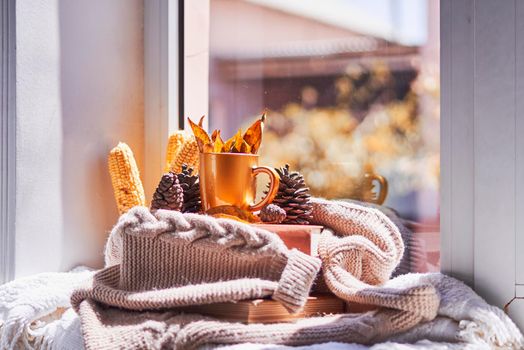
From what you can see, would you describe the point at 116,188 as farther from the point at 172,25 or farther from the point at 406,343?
the point at 406,343

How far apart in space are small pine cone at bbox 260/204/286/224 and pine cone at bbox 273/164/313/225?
0.01 metres

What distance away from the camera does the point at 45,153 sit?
97 centimetres

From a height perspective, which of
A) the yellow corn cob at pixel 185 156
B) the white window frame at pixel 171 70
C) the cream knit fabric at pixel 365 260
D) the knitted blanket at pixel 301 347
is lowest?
the knitted blanket at pixel 301 347

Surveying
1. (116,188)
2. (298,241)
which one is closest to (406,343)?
(298,241)

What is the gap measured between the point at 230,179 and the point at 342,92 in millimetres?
247

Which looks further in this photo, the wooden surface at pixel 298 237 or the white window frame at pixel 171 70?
the white window frame at pixel 171 70

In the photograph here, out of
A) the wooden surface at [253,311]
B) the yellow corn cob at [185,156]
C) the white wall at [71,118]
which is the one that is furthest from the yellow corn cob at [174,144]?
the wooden surface at [253,311]

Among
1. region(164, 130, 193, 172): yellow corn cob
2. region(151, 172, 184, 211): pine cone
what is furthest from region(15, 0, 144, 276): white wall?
region(151, 172, 184, 211): pine cone

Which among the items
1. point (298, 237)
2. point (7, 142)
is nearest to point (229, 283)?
point (298, 237)

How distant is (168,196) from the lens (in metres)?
0.84

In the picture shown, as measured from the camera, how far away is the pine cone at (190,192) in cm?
89

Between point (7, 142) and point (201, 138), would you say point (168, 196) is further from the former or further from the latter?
point (7, 142)

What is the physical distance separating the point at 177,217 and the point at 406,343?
290mm

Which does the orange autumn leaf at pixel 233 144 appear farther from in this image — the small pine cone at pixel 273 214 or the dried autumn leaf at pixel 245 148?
the small pine cone at pixel 273 214
